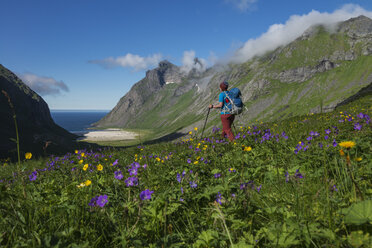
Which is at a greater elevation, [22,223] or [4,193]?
[4,193]

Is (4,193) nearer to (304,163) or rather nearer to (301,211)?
(301,211)

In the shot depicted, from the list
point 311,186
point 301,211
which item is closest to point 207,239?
point 301,211

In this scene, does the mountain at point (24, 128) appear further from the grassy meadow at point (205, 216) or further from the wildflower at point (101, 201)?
the wildflower at point (101, 201)

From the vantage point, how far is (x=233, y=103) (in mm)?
9773

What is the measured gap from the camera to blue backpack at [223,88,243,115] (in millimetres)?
9688

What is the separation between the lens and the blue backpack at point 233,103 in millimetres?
9688

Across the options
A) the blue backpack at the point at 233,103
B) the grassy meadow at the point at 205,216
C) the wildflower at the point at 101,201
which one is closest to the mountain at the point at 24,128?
the blue backpack at the point at 233,103

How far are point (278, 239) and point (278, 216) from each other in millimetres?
613

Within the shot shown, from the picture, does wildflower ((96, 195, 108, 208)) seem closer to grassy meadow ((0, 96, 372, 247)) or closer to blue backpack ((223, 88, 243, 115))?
grassy meadow ((0, 96, 372, 247))

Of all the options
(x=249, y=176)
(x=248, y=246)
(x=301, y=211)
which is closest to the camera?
(x=248, y=246)

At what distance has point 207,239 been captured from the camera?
2186 millimetres

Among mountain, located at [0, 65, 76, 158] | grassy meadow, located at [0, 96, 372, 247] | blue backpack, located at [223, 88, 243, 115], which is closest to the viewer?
grassy meadow, located at [0, 96, 372, 247]

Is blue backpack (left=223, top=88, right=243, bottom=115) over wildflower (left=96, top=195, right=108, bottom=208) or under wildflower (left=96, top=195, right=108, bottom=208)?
over

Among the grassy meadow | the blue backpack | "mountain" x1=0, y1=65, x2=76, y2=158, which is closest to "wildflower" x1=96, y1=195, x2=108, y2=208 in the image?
the grassy meadow
